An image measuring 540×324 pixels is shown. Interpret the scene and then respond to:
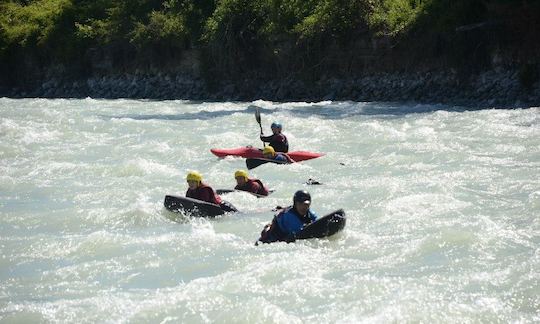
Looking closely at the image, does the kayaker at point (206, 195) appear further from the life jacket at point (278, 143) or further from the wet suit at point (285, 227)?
the life jacket at point (278, 143)

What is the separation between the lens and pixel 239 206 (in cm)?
1073

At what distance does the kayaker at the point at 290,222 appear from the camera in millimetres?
8414

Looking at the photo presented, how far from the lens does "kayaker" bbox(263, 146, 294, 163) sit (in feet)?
45.3

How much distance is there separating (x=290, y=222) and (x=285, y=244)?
0.88ft

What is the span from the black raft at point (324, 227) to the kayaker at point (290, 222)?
6cm

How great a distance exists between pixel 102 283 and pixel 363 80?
18916 millimetres

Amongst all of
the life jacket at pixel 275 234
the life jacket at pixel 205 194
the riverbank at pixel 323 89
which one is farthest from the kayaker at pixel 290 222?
the riverbank at pixel 323 89

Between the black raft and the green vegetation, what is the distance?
48.2ft

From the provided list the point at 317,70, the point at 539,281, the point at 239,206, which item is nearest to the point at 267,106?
the point at 317,70

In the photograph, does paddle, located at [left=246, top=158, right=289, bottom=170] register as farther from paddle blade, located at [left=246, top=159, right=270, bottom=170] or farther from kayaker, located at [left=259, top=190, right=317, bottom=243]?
kayaker, located at [left=259, top=190, right=317, bottom=243]

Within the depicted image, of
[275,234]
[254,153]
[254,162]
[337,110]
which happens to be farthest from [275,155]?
[337,110]

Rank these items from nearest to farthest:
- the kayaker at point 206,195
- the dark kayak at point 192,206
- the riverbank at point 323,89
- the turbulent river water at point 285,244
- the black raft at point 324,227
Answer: the turbulent river water at point 285,244, the black raft at point 324,227, the dark kayak at point 192,206, the kayaker at point 206,195, the riverbank at point 323,89

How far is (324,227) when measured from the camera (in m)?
8.30

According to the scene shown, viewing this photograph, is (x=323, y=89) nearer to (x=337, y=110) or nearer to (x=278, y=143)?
(x=337, y=110)
